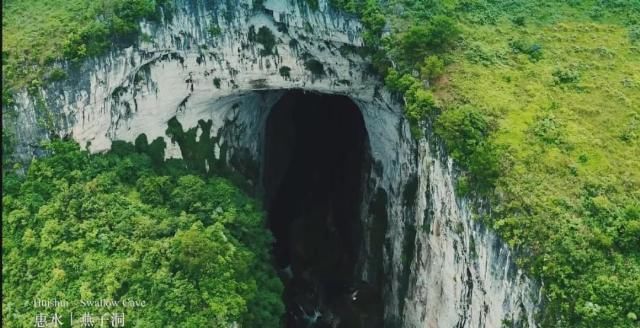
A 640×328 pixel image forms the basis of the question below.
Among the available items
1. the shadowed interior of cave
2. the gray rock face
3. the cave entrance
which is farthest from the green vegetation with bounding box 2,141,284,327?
the cave entrance

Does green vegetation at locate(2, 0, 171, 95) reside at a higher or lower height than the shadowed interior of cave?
higher

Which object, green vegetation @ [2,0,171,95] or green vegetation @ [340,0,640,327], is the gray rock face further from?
green vegetation @ [340,0,640,327]

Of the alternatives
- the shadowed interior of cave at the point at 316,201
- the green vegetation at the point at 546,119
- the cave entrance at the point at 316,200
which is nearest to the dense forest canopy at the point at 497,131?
the green vegetation at the point at 546,119

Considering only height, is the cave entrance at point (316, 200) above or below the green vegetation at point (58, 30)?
below

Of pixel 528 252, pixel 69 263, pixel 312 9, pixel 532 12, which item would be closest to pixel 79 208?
pixel 69 263

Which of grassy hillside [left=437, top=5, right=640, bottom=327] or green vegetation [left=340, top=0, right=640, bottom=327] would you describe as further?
green vegetation [left=340, top=0, right=640, bottom=327]

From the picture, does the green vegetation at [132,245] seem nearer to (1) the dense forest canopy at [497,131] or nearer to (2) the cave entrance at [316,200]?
(1) the dense forest canopy at [497,131]
